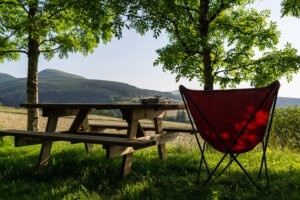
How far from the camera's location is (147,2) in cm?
1173

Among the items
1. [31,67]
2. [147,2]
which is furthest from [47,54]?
[147,2]

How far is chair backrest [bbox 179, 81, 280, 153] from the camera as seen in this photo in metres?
5.08


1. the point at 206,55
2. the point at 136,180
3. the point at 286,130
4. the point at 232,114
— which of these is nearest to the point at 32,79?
the point at 206,55

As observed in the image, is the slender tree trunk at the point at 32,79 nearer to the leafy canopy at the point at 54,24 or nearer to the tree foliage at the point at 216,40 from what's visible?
the leafy canopy at the point at 54,24

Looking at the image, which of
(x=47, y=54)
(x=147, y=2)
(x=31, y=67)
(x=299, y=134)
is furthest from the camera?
(x=47, y=54)

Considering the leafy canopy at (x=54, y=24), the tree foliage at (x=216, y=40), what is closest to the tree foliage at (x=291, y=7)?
the tree foliage at (x=216, y=40)

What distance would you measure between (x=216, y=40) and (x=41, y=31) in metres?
6.38

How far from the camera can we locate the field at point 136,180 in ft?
16.9

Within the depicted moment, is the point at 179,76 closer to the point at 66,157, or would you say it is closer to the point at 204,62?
the point at 204,62

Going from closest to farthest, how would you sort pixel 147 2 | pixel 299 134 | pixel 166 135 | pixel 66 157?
pixel 166 135 → pixel 66 157 → pixel 147 2 → pixel 299 134

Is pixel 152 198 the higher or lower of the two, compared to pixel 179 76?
lower

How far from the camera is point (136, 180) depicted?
237 inches

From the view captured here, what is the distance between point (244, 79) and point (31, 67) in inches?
329

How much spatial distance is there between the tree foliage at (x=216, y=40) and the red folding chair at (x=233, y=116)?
6.72 metres
